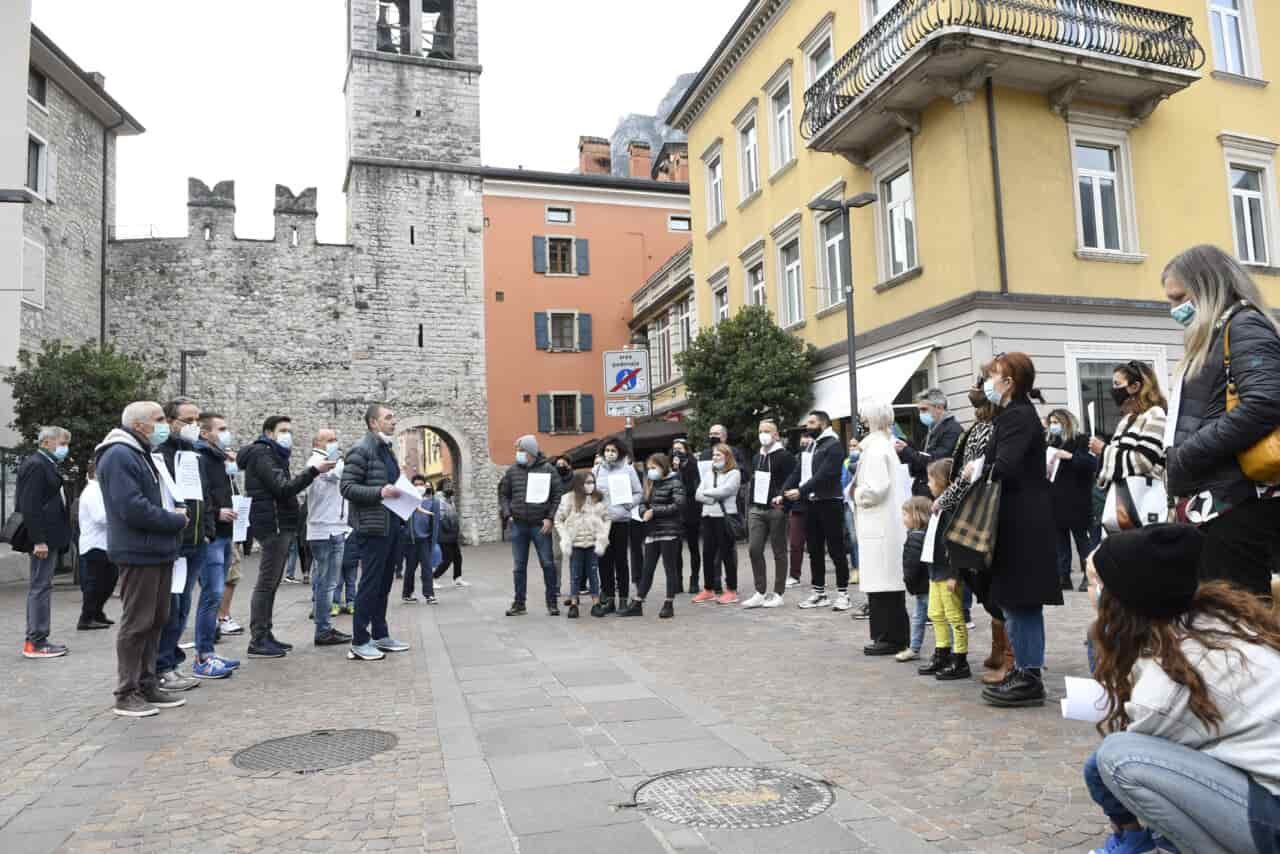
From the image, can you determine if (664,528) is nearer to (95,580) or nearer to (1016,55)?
(95,580)

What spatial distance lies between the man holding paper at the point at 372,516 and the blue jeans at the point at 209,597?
1.11 metres

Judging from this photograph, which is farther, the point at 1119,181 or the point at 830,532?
the point at 1119,181

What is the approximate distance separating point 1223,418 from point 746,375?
17509mm

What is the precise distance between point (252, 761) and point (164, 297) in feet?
100

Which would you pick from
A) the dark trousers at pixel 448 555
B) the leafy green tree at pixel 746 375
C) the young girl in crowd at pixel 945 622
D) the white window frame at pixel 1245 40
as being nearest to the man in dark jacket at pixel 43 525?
the dark trousers at pixel 448 555

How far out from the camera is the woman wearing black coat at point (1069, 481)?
32.1ft

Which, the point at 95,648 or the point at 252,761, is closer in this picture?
the point at 252,761

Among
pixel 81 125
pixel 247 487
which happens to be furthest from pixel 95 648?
pixel 81 125

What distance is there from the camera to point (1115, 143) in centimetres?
1719

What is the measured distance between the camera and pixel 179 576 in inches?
275

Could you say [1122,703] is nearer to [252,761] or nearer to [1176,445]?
[1176,445]

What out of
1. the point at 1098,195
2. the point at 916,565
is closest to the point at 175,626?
the point at 916,565

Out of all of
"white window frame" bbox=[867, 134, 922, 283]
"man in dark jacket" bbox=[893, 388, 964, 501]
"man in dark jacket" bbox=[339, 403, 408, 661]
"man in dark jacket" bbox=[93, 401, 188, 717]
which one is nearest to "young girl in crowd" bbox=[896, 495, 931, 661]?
"man in dark jacket" bbox=[893, 388, 964, 501]

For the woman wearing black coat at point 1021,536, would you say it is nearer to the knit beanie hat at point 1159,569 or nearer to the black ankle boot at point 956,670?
the black ankle boot at point 956,670
